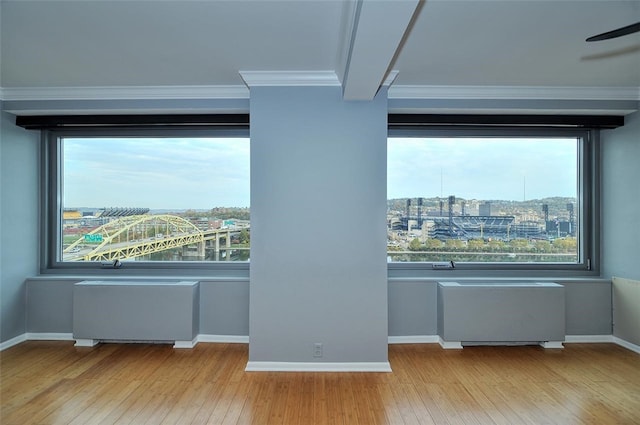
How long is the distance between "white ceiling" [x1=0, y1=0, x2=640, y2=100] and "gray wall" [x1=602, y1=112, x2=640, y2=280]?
670 millimetres

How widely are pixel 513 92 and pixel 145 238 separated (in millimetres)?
4560

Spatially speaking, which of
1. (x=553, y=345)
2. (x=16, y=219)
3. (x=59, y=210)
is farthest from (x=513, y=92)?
(x=16, y=219)

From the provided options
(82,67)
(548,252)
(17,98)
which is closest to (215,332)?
(82,67)

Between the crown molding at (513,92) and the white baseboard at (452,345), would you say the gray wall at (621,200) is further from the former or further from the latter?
the white baseboard at (452,345)

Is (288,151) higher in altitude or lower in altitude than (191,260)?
higher

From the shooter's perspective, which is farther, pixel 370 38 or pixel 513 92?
pixel 513 92

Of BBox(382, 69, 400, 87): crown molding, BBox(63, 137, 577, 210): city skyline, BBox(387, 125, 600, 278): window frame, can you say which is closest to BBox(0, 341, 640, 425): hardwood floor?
BBox(387, 125, 600, 278): window frame

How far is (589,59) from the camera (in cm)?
276

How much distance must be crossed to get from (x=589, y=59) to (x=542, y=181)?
157 cm

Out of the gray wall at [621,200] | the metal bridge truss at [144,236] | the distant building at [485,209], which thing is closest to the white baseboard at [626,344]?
the gray wall at [621,200]

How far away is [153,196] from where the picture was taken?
394 cm

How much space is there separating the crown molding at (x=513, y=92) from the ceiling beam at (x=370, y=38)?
0.77 metres

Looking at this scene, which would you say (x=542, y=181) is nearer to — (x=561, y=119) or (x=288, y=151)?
(x=561, y=119)

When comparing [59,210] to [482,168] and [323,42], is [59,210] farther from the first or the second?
[482,168]
